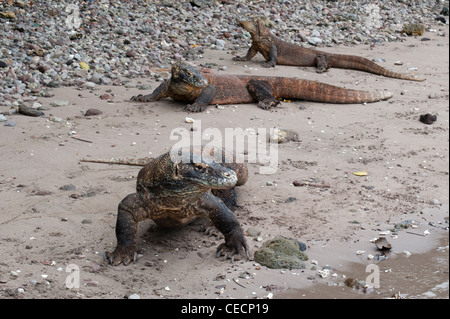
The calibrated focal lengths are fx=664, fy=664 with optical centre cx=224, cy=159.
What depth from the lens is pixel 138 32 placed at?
455 inches

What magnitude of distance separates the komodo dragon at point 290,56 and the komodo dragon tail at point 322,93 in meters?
1.72

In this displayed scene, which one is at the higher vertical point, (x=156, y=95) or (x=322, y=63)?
(x=156, y=95)

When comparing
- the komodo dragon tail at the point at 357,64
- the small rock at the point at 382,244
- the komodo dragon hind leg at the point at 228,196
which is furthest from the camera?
the komodo dragon tail at the point at 357,64

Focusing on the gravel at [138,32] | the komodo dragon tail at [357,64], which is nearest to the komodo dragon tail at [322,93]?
the komodo dragon tail at [357,64]

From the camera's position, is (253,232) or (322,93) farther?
(322,93)

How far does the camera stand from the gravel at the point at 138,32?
9.25 metres

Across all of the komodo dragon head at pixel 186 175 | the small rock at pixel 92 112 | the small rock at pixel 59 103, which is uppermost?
the komodo dragon head at pixel 186 175

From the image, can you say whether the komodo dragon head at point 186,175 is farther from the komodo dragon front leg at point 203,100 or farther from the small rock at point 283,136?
the komodo dragon front leg at point 203,100

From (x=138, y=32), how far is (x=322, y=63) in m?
3.23

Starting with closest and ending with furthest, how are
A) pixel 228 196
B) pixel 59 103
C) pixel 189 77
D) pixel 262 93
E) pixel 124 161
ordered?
pixel 228 196, pixel 124 161, pixel 59 103, pixel 189 77, pixel 262 93

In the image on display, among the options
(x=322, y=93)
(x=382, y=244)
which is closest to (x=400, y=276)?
(x=382, y=244)

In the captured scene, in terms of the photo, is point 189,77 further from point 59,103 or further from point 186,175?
point 186,175

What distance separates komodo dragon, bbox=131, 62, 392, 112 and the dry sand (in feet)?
0.57
